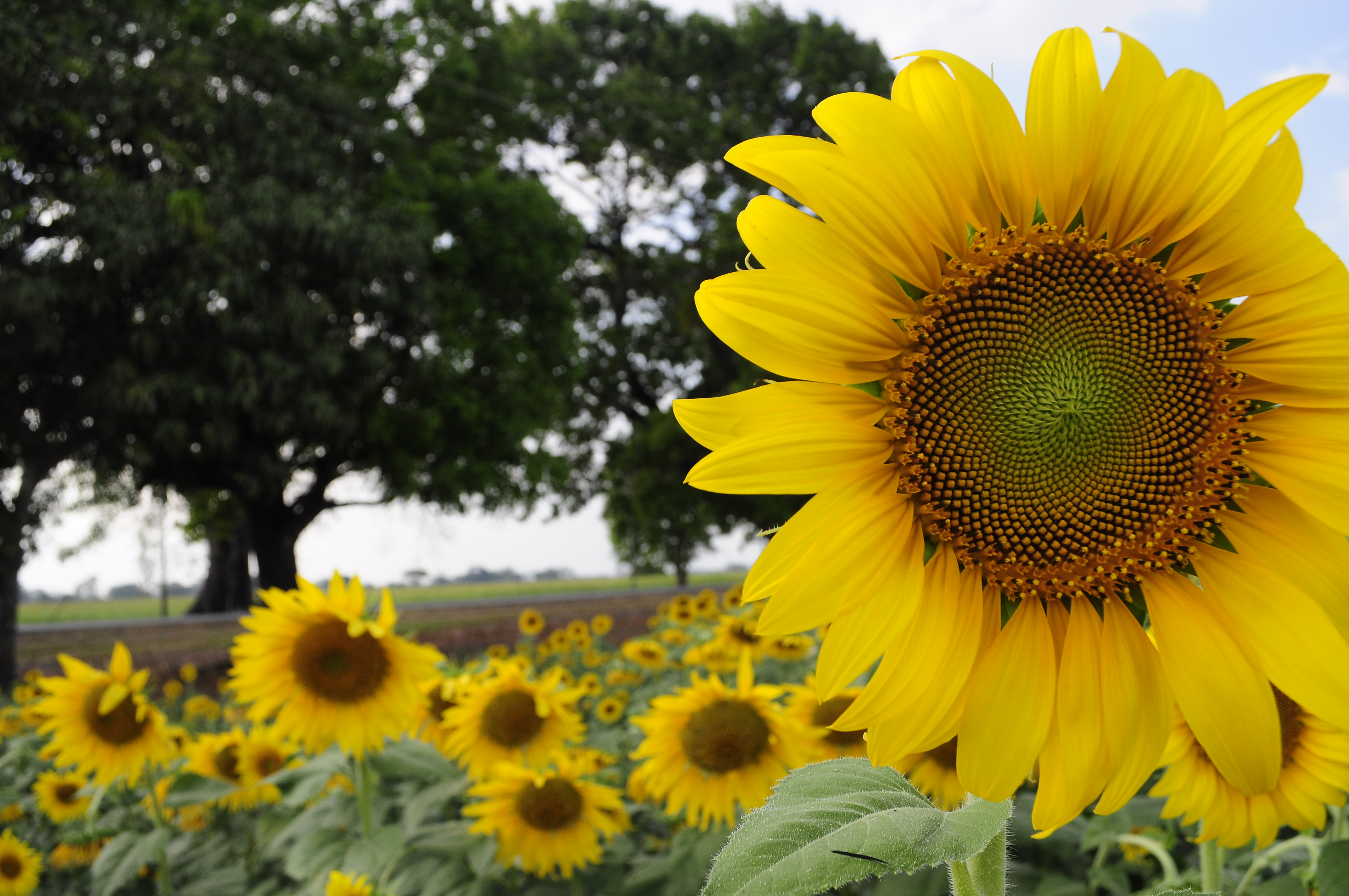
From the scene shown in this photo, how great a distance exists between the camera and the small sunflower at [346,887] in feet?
5.78

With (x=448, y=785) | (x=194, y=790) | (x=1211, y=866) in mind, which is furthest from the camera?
(x=448, y=785)

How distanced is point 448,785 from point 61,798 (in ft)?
6.75

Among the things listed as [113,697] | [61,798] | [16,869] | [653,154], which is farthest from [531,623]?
[653,154]

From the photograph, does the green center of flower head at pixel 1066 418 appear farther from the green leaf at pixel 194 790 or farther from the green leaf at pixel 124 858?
the green leaf at pixel 124 858

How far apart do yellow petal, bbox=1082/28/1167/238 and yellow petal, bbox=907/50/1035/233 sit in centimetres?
6

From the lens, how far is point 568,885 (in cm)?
239

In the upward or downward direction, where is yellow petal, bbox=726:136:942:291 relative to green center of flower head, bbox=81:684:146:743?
upward

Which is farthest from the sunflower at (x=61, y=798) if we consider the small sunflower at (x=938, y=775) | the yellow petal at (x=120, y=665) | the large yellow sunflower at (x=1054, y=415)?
the large yellow sunflower at (x=1054, y=415)

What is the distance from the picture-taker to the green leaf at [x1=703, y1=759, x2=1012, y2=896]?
67 cm

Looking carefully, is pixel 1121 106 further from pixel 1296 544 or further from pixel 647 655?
pixel 647 655

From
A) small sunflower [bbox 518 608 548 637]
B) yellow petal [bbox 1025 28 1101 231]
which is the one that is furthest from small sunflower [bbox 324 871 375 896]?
small sunflower [bbox 518 608 548 637]

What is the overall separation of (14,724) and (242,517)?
15527 millimetres

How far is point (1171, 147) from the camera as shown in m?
0.79

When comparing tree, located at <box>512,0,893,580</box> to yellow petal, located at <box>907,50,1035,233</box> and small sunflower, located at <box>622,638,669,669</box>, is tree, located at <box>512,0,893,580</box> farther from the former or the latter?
yellow petal, located at <box>907,50,1035,233</box>
